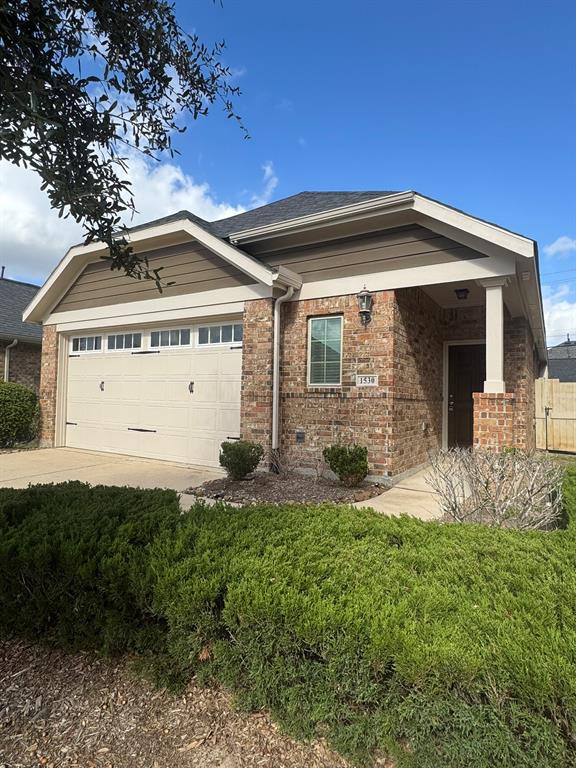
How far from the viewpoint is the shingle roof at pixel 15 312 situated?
13.0 m

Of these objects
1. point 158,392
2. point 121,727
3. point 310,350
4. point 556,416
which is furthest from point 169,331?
point 556,416

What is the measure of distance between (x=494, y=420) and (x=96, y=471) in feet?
20.3

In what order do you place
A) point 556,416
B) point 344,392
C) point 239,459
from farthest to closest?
point 556,416 < point 344,392 < point 239,459

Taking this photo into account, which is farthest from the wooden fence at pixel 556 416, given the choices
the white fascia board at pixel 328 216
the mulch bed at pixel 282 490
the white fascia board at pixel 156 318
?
the white fascia board at pixel 156 318

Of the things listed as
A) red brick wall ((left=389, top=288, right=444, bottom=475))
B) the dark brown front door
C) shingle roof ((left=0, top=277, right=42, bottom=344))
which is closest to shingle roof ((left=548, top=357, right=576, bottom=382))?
the dark brown front door

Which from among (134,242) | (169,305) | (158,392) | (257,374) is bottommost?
(158,392)

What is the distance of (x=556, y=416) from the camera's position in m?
11.4

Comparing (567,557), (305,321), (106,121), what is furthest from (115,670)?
(305,321)

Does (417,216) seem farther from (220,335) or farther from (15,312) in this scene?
(15,312)

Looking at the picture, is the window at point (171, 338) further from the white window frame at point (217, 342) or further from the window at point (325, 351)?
the window at point (325, 351)

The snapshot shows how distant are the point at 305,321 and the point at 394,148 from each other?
396 centimetres

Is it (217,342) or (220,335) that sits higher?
(220,335)

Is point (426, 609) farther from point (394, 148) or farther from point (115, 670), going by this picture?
point (394, 148)

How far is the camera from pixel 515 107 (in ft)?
26.2
